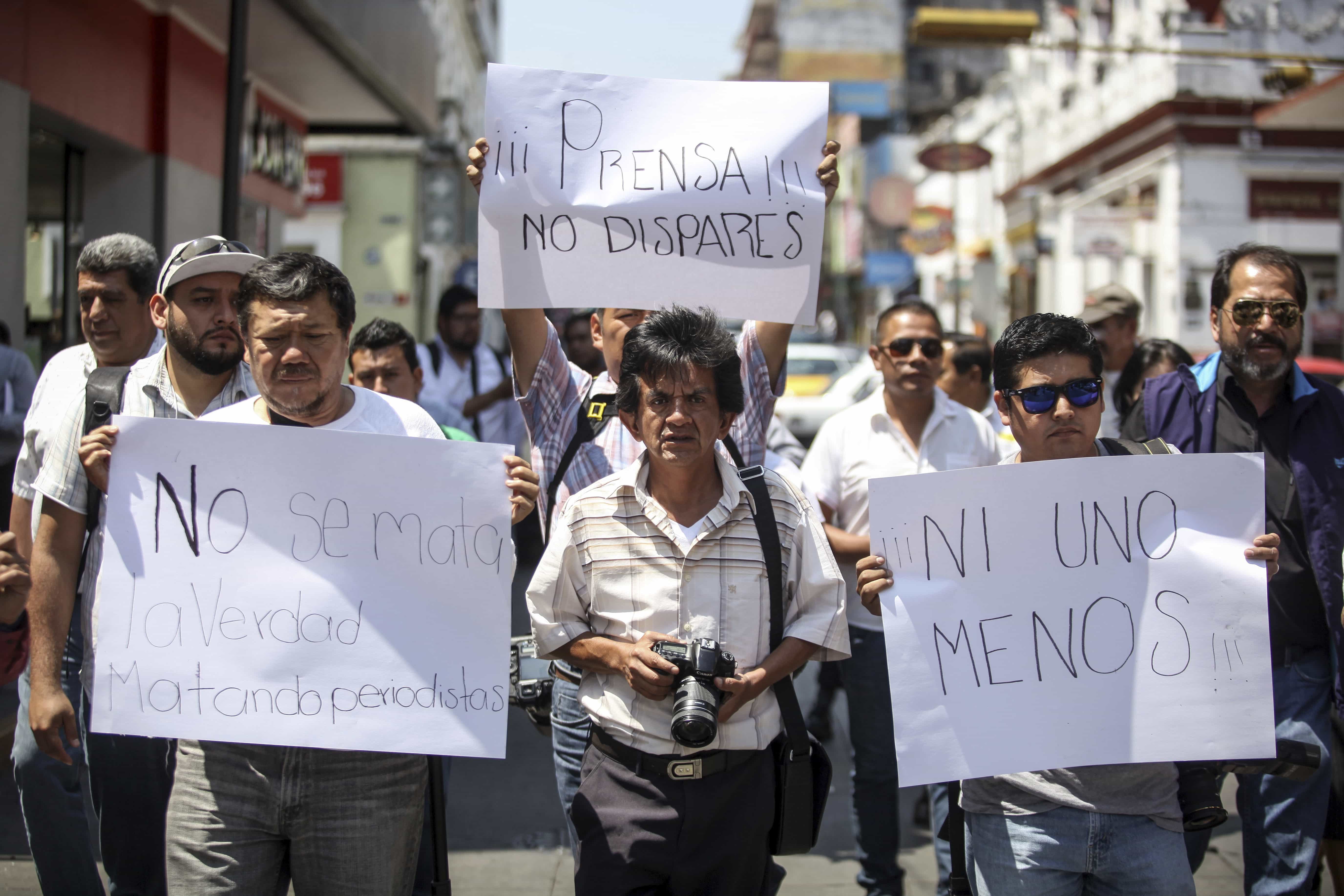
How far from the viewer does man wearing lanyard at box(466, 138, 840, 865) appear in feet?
10.5

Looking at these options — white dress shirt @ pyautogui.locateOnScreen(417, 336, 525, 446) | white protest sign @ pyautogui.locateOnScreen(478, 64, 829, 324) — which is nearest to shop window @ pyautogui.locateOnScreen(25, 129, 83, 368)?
white dress shirt @ pyautogui.locateOnScreen(417, 336, 525, 446)

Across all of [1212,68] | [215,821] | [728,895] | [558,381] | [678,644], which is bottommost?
[728,895]

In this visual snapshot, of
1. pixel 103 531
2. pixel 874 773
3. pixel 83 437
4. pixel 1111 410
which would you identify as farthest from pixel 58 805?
pixel 1111 410

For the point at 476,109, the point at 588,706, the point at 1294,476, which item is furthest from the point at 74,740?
the point at 476,109

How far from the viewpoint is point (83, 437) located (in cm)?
284

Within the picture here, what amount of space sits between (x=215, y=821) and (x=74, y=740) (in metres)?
0.48

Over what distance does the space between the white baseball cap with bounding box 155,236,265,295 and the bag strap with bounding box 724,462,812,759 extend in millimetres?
1320

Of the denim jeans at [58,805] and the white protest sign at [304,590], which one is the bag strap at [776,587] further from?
the denim jeans at [58,805]

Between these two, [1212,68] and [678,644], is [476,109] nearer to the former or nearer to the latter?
[1212,68]

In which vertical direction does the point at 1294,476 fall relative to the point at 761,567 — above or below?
above

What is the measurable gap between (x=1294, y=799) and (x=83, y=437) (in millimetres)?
3289

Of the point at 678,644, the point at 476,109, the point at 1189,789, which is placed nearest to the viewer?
the point at 678,644

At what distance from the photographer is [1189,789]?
2697 mm

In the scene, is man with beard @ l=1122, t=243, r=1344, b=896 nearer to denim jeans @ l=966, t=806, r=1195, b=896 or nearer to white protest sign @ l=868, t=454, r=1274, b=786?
white protest sign @ l=868, t=454, r=1274, b=786
